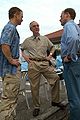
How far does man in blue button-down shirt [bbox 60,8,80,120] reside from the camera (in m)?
5.77

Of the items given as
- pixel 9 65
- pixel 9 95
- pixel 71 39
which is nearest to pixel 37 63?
pixel 71 39

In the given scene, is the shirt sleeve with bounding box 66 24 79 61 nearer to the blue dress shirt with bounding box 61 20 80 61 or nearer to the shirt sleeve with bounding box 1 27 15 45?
the blue dress shirt with bounding box 61 20 80 61

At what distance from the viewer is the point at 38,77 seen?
732 centimetres

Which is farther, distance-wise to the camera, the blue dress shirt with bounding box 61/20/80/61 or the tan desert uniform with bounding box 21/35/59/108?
the tan desert uniform with bounding box 21/35/59/108

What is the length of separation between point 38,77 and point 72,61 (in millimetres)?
1594

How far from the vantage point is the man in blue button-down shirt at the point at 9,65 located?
207 inches

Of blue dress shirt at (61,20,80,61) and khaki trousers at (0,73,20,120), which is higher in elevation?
blue dress shirt at (61,20,80,61)

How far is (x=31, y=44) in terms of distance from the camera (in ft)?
24.2

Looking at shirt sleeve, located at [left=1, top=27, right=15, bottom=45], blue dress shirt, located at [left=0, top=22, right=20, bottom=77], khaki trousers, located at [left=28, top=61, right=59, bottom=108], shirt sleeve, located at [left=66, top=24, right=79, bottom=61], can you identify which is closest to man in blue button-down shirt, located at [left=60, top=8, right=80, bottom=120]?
shirt sleeve, located at [left=66, top=24, right=79, bottom=61]

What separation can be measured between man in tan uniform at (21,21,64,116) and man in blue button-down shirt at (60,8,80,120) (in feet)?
4.33

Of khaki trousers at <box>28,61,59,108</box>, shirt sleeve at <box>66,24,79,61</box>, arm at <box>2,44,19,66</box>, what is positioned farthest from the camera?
khaki trousers at <box>28,61,59,108</box>

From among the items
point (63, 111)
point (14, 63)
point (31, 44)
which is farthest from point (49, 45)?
point (14, 63)

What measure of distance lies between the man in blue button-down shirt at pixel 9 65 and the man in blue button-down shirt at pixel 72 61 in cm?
97

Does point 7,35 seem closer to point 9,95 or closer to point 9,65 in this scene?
point 9,65
